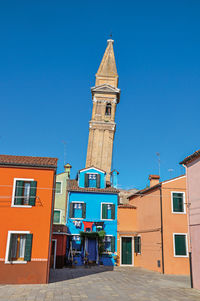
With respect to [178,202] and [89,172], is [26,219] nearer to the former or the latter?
[178,202]

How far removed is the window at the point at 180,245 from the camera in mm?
19953

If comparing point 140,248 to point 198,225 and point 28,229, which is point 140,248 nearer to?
point 198,225

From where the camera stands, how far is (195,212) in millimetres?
14383

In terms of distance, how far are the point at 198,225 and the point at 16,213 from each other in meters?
9.01

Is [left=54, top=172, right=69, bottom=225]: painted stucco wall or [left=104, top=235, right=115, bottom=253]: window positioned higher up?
[left=54, top=172, right=69, bottom=225]: painted stucco wall

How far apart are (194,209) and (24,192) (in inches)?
A: 344

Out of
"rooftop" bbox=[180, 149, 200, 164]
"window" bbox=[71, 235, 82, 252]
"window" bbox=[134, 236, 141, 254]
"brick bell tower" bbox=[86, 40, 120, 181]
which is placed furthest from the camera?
"brick bell tower" bbox=[86, 40, 120, 181]

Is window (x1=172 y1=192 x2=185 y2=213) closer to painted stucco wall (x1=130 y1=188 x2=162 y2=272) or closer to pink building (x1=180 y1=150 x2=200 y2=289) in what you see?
painted stucco wall (x1=130 y1=188 x2=162 y2=272)

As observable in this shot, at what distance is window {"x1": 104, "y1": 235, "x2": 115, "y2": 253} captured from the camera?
2364 cm

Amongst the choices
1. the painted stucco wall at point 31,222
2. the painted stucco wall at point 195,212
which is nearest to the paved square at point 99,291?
the painted stucco wall at point 31,222

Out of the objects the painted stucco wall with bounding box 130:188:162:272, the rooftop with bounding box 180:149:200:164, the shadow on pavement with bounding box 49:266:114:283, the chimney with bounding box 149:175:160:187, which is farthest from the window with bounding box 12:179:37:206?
the chimney with bounding box 149:175:160:187

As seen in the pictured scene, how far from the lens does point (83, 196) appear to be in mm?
24734

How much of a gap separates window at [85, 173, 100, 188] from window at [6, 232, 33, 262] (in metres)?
11.7

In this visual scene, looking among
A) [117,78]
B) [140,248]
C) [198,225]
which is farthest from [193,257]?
[117,78]
